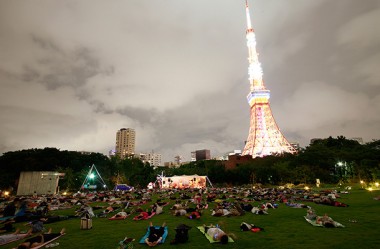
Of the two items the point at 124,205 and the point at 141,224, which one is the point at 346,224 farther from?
the point at 124,205

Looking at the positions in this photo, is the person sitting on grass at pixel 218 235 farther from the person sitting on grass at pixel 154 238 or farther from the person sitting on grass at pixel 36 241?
the person sitting on grass at pixel 36 241

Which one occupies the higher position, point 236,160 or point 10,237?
point 236,160

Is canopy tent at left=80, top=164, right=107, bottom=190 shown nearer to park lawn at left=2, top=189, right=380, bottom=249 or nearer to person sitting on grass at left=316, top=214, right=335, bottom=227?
park lawn at left=2, top=189, right=380, bottom=249

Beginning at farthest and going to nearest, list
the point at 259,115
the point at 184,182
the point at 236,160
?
the point at 259,115 → the point at 236,160 → the point at 184,182

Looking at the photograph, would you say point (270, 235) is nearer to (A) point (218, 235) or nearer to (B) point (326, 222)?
(A) point (218, 235)

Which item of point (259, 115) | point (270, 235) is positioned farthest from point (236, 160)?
point (270, 235)

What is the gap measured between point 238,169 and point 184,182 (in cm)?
1761

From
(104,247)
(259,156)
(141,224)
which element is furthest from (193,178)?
(104,247)

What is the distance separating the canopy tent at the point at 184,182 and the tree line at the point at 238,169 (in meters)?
11.4

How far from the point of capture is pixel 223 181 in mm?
60844

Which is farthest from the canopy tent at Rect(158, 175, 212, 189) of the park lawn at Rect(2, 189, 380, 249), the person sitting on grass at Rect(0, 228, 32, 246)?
the person sitting on grass at Rect(0, 228, 32, 246)

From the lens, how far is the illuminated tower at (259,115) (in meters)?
79.2

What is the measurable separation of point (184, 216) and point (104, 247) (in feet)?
21.4

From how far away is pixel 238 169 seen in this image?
6112 cm
